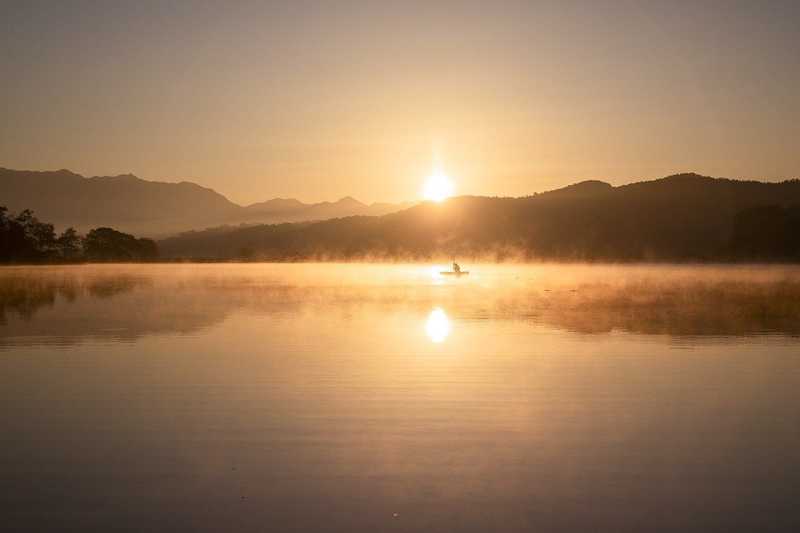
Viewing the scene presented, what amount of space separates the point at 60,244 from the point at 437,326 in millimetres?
133118

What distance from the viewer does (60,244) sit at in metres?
146

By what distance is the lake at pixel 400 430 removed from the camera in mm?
9648

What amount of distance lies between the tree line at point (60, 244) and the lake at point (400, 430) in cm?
11177

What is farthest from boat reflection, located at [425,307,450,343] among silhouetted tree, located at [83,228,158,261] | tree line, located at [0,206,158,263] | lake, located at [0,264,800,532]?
silhouetted tree, located at [83,228,158,261]

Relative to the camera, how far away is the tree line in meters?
127

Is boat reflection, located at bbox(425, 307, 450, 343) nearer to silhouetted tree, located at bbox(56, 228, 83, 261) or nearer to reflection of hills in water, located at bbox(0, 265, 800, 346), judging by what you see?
reflection of hills in water, located at bbox(0, 265, 800, 346)

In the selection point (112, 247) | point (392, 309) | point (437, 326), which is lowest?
point (392, 309)

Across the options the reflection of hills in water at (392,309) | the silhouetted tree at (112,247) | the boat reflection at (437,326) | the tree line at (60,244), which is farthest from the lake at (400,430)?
the silhouetted tree at (112,247)

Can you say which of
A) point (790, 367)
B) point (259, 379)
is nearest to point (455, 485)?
point (259, 379)

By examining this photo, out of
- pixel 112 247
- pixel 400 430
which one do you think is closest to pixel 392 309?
pixel 400 430

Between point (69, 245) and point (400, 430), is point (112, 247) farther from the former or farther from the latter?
point (400, 430)

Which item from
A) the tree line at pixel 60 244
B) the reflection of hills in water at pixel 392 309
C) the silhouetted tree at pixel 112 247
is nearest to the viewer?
the reflection of hills in water at pixel 392 309

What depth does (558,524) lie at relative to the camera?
30.1 feet

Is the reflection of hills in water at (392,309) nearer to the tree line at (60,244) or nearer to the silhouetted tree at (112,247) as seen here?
the tree line at (60,244)
